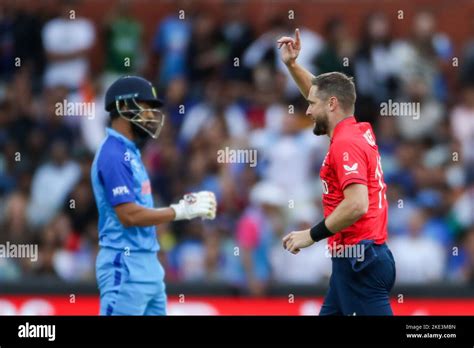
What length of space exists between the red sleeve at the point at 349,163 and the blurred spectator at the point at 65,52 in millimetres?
7590

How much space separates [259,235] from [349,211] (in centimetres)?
488

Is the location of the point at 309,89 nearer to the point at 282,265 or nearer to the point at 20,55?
the point at 282,265

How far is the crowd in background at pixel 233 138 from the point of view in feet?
41.3

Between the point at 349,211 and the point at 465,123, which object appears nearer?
the point at 349,211

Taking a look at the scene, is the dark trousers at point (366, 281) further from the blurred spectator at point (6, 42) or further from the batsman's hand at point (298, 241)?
the blurred spectator at point (6, 42)

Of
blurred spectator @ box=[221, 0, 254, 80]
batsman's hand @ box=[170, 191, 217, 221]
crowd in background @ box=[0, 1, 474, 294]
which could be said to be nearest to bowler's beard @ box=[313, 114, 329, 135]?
batsman's hand @ box=[170, 191, 217, 221]

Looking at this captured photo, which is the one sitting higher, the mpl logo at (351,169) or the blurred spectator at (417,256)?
the blurred spectator at (417,256)

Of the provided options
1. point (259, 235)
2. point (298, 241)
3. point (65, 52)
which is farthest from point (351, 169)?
point (65, 52)

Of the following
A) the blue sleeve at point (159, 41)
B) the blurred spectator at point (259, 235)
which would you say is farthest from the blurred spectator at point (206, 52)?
the blurred spectator at point (259, 235)

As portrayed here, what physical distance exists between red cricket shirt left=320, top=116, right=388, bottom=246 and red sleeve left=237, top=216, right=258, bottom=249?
14.3 feet

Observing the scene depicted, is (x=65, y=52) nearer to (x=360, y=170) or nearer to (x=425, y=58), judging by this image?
(x=425, y=58)

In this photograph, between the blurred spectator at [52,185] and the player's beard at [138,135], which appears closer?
the player's beard at [138,135]

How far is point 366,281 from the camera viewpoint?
7.77m

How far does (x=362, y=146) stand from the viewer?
775cm
